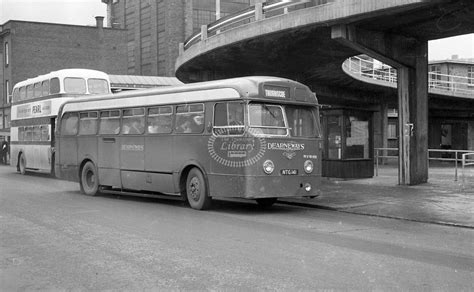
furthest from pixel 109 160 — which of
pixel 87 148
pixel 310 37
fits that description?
pixel 310 37

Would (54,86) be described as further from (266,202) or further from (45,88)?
(266,202)

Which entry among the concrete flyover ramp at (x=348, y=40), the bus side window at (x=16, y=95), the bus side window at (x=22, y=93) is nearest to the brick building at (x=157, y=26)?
the bus side window at (x=16, y=95)

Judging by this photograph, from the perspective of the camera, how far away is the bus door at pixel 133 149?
14.9m

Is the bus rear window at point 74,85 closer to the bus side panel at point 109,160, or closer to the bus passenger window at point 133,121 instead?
the bus side panel at point 109,160

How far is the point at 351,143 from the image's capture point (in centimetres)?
2058

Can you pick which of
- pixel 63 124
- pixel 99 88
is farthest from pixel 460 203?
pixel 99 88

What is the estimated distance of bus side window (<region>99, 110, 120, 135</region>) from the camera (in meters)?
15.8

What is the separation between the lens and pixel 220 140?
12656 mm

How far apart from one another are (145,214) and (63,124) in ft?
24.5

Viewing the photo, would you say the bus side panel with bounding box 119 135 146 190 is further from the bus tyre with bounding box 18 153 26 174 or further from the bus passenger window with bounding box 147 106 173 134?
the bus tyre with bounding box 18 153 26 174

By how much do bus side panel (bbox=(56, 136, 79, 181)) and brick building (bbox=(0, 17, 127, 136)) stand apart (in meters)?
39.0

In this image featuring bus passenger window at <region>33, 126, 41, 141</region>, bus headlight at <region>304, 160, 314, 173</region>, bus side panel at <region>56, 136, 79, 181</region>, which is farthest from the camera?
bus passenger window at <region>33, 126, 41, 141</region>

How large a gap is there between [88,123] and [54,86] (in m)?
8.01

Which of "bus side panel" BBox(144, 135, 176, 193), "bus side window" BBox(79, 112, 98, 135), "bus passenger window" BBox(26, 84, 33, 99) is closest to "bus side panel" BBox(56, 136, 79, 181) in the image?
"bus side window" BBox(79, 112, 98, 135)
